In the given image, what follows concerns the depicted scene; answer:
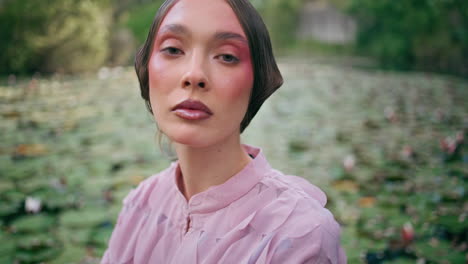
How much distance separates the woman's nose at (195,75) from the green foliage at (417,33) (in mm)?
4979

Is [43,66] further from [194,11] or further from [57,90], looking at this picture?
[194,11]

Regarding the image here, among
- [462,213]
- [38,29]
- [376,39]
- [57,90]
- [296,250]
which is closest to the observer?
[296,250]

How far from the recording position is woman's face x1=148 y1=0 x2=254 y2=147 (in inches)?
24.9

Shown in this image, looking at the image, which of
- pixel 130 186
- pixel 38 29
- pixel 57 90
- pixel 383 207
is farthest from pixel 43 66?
pixel 383 207

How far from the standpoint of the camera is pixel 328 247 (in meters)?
0.62

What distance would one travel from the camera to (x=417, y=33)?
761cm

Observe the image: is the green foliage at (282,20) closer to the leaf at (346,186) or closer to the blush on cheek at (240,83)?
the leaf at (346,186)

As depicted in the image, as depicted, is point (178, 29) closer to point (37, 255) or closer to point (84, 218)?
point (37, 255)

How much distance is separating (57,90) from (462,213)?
4.82 meters

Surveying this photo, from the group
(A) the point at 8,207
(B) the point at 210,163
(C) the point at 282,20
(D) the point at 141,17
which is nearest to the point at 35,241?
(A) the point at 8,207

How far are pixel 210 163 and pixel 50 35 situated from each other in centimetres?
628

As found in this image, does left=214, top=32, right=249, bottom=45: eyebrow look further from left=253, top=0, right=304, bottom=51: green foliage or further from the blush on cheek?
left=253, top=0, right=304, bottom=51: green foliage

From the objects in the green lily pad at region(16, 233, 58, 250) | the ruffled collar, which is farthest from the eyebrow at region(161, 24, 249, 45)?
the green lily pad at region(16, 233, 58, 250)

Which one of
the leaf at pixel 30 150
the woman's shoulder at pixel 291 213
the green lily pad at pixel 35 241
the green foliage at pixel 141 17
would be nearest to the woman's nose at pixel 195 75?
the woman's shoulder at pixel 291 213
